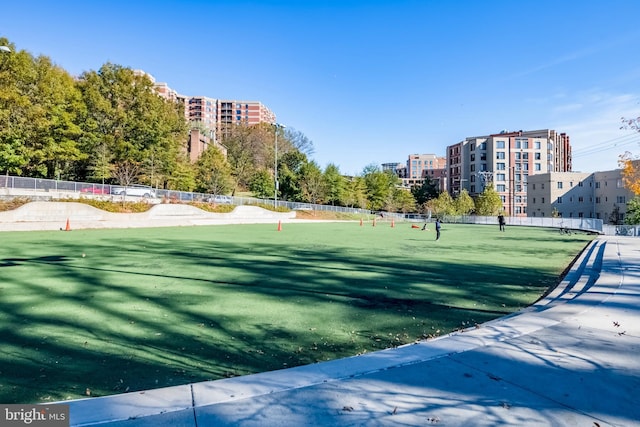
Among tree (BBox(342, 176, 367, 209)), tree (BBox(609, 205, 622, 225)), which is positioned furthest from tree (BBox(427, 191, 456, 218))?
tree (BBox(609, 205, 622, 225))

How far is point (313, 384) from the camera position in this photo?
3500mm

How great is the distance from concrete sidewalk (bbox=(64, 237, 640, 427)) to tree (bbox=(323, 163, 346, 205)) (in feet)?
236

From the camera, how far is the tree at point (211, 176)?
200ft

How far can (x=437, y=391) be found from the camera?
3.41 meters

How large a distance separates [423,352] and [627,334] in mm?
2946

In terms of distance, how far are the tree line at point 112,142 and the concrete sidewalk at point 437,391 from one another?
3520cm

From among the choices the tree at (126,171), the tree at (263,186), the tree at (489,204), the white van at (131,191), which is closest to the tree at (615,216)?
the tree at (489,204)

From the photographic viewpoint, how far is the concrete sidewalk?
2949 mm

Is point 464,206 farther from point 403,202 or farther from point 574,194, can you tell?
point 574,194

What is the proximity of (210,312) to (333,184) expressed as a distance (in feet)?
234

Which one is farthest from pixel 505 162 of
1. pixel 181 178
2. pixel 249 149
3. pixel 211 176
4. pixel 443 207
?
pixel 181 178

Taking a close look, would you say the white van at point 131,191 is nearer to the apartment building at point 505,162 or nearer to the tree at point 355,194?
the tree at point 355,194

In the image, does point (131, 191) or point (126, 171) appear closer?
point (131, 191)

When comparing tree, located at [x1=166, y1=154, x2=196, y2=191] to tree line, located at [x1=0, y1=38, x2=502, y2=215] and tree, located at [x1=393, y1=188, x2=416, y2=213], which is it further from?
tree, located at [x1=393, y1=188, x2=416, y2=213]
